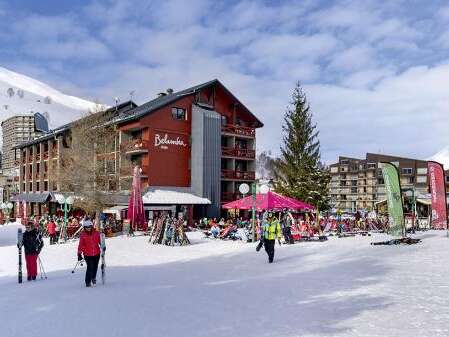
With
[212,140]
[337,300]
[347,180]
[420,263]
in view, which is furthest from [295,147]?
[347,180]

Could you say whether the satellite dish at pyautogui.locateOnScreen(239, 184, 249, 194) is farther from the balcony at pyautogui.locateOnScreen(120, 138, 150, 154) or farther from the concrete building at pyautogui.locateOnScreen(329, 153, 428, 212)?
the concrete building at pyautogui.locateOnScreen(329, 153, 428, 212)

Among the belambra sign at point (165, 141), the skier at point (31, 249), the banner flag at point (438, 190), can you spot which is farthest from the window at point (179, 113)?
the skier at point (31, 249)

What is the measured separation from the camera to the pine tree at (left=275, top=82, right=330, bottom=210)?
42.1 meters

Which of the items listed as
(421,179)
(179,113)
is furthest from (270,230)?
(421,179)

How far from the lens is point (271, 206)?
79.1 feet

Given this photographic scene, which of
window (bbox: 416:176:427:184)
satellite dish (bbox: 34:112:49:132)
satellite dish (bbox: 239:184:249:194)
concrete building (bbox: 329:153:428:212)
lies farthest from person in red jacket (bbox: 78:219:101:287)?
satellite dish (bbox: 34:112:49:132)

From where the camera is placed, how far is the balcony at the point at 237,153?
43.3 m

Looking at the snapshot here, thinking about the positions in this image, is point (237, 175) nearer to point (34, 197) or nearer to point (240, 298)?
point (34, 197)

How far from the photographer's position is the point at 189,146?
41469 mm

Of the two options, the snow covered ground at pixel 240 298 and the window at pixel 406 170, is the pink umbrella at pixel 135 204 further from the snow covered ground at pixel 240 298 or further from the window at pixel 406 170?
Result: the window at pixel 406 170

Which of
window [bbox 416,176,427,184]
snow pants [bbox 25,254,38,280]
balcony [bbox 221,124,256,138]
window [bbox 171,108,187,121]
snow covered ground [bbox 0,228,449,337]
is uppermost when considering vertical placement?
window [bbox 171,108,187,121]

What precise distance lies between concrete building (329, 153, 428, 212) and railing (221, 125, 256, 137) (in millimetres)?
51152

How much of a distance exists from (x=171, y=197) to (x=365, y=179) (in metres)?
70.3

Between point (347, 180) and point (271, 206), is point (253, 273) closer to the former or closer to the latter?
point (271, 206)
